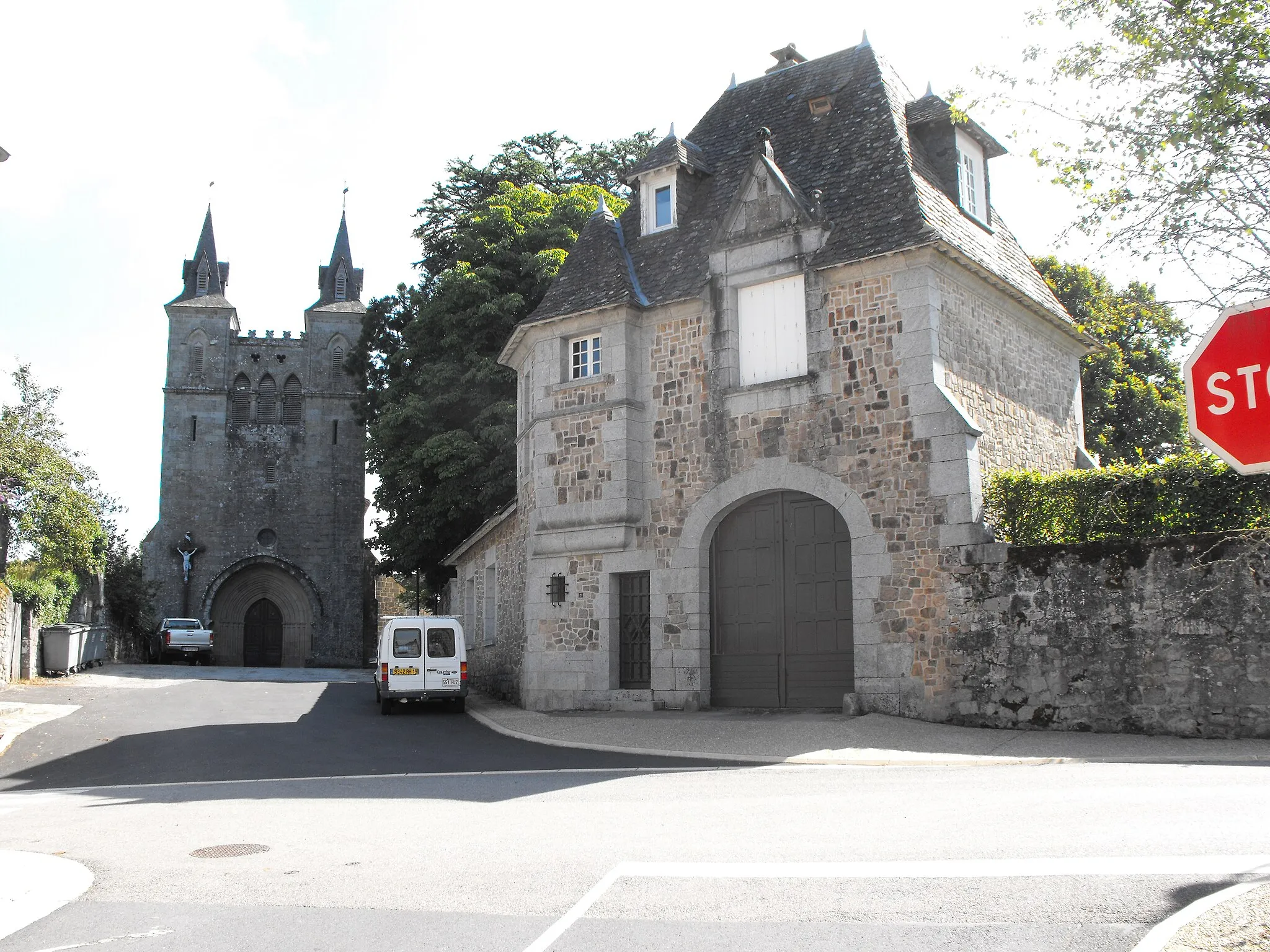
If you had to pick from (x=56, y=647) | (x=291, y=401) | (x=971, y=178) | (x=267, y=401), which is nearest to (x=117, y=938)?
(x=971, y=178)

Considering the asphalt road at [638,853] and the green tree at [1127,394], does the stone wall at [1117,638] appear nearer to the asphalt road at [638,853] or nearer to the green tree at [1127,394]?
the asphalt road at [638,853]

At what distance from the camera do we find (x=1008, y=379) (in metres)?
17.4

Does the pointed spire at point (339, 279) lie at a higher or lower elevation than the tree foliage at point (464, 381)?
higher

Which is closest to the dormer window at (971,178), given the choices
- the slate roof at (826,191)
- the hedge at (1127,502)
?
the slate roof at (826,191)

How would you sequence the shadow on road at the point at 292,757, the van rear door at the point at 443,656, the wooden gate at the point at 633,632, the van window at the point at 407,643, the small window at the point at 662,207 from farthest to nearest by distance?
1. the van window at the point at 407,643
2. the van rear door at the point at 443,656
3. the small window at the point at 662,207
4. the wooden gate at the point at 633,632
5. the shadow on road at the point at 292,757

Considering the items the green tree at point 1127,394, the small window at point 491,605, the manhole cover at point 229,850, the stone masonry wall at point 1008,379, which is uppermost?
the green tree at point 1127,394

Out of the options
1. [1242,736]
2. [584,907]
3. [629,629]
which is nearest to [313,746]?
[629,629]

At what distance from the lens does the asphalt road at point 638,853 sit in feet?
17.1

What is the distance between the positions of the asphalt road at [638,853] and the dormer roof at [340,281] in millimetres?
41181

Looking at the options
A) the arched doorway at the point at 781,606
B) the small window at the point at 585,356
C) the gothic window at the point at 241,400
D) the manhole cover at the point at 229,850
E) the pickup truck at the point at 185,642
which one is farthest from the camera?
the gothic window at the point at 241,400

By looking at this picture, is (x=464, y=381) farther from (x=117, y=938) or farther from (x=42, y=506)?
(x=117, y=938)

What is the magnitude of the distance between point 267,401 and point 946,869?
1886 inches

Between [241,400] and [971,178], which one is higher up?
[241,400]

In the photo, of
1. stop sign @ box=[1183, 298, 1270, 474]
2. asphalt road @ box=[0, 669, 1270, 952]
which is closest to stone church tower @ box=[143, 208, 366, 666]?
asphalt road @ box=[0, 669, 1270, 952]
